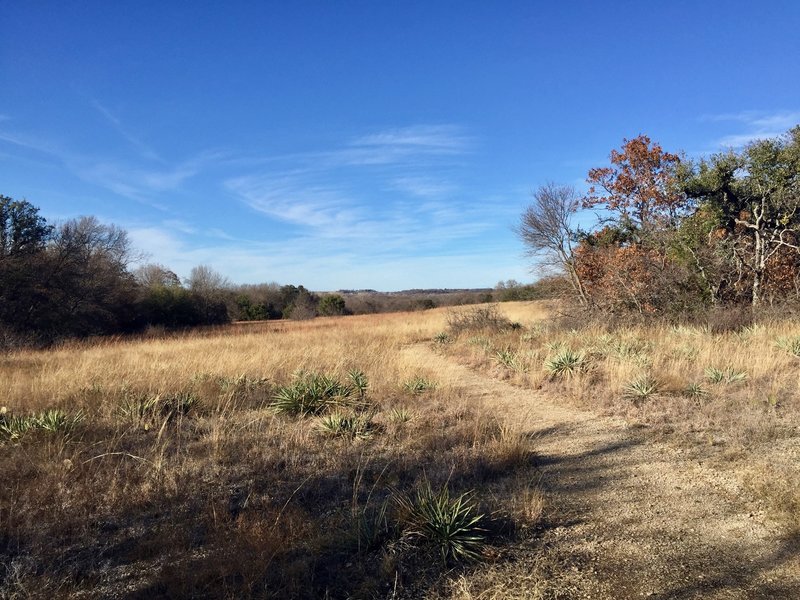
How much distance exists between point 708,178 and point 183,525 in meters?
16.0

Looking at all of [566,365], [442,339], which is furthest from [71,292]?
[566,365]

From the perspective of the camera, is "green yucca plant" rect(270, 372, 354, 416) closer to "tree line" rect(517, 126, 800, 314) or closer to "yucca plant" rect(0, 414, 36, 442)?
"yucca plant" rect(0, 414, 36, 442)

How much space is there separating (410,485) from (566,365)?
5425 mm

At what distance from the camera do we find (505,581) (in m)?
2.77

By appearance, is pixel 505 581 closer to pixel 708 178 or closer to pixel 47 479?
pixel 47 479

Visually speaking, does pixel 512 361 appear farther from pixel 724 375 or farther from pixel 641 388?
pixel 724 375

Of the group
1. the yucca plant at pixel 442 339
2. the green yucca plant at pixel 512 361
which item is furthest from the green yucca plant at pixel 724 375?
the yucca plant at pixel 442 339

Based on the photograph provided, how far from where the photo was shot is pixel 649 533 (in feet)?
10.7

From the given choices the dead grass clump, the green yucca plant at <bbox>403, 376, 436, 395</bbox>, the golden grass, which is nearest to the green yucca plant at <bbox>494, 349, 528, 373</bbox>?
the green yucca plant at <bbox>403, 376, 436, 395</bbox>

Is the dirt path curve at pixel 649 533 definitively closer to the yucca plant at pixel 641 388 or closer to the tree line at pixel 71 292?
the yucca plant at pixel 641 388

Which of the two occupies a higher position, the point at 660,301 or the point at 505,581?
the point at 660,301

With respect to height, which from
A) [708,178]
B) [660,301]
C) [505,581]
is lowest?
[505,581]

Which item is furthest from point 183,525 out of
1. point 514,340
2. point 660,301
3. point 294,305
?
point 294,305

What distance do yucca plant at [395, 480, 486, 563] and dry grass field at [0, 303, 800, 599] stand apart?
1 cm
